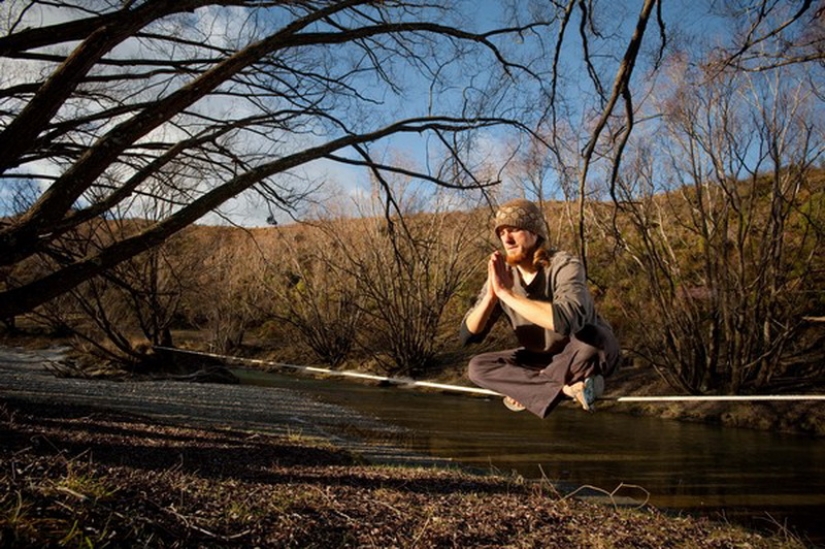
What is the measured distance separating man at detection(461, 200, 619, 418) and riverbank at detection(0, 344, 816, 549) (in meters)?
1.49

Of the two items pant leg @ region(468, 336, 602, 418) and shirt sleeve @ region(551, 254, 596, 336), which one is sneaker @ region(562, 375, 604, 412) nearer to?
pant leg @ region(468, 336, 602, 418)

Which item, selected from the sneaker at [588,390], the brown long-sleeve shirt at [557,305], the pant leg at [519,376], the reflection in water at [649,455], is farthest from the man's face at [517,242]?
the reflection in water at [649,455]

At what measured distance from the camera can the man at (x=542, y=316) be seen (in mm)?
2617

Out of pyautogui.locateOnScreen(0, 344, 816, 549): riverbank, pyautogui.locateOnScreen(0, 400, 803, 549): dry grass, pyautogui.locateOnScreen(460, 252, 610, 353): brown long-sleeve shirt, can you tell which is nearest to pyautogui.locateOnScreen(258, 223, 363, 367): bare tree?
pyautogui.locateOnScreen(0, 344, 816, 549): riverbank

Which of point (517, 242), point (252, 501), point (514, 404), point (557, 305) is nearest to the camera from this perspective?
point (557, 305)

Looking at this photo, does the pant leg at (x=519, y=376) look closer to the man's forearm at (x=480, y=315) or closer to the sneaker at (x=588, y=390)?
the sneaker at (x=588, y=390)

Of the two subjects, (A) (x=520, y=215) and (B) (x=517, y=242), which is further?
(B) (x=517, y=242)

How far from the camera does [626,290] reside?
656 inches

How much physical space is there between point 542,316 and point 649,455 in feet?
25.6

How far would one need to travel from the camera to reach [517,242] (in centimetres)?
288

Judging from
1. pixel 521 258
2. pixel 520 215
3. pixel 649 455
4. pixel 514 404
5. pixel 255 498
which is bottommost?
pixel 649 455

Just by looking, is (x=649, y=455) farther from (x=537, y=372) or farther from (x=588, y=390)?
(x=588, y=390)

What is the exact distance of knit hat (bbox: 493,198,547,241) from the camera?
2.76m

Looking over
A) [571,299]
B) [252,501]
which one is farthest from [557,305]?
[252,501]
